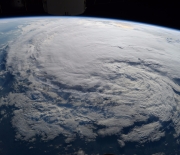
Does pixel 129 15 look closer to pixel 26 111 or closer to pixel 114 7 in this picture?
pixel 114 7

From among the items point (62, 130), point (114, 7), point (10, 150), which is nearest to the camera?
point (10, 150)

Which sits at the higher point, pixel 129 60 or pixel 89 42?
pixel 89 42

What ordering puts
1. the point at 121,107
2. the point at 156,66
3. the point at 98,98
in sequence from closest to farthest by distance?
the point at 121,107
the point at 98,98
the point at 156,66

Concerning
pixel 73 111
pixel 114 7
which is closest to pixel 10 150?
pixel 73 111

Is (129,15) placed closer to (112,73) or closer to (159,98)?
(112,73)

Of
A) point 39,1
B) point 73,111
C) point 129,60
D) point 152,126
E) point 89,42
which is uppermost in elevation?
point 39,1

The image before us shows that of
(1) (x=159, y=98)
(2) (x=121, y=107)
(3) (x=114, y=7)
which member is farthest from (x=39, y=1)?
(1) (x=159, y=98)

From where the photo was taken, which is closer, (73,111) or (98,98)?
(73,111)
